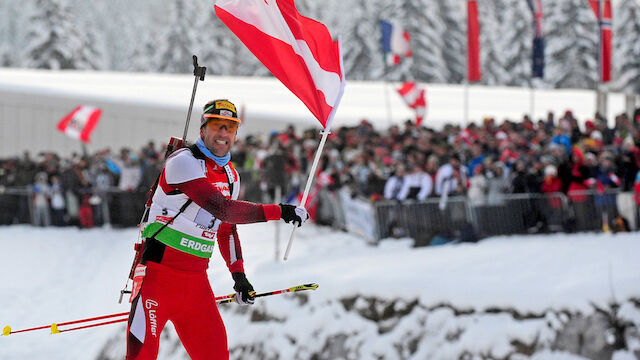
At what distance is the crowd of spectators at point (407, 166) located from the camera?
13398 mm

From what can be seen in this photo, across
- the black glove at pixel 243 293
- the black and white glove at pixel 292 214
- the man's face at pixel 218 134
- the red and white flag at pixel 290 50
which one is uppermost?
the red and white flag at pixel 290 50

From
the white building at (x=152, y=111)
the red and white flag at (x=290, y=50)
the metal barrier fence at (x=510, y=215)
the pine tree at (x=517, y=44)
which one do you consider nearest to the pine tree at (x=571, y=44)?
the pine tree at (x=517, y=44)

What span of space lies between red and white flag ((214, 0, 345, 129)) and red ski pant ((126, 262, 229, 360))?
4.97 ft

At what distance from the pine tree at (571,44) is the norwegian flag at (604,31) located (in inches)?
1197

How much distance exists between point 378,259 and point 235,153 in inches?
311

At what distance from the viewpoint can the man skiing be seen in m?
5.66

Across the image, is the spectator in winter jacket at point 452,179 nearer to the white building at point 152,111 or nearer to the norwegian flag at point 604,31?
the norwegian flag at point 604,31

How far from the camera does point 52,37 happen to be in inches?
2080

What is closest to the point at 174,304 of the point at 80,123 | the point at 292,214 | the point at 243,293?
the point at 243,293

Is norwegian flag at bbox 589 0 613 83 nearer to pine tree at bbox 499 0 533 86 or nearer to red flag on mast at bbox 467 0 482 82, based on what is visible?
red flag on mast at bbox 467 0 482 82

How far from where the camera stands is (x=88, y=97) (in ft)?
98.9

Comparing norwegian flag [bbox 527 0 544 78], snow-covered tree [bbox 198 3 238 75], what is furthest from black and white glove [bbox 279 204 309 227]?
snow-covered tree [bbox 198 3 238 75]

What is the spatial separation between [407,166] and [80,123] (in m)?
8.70

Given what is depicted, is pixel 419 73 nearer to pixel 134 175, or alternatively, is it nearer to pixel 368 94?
pixel 368 94
